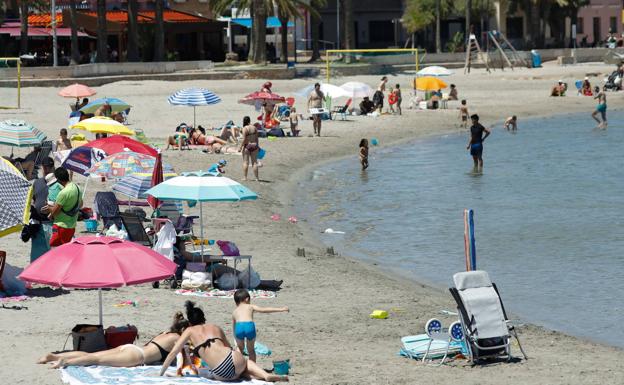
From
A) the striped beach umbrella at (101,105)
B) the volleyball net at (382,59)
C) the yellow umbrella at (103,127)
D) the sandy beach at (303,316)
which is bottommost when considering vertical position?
the sandy beach at (303,316)

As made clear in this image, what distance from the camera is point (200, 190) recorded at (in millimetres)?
16594

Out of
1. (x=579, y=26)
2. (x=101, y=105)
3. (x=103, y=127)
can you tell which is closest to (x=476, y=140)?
(x=101, y=105)

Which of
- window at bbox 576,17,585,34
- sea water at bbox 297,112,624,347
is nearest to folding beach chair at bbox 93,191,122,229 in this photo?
sea water at bbox 297,112,624,347

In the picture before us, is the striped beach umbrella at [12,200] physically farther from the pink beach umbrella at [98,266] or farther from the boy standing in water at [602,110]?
the boy standing in water at [602,110]

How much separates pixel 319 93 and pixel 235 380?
2672 centimetres

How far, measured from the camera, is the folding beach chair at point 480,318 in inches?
519

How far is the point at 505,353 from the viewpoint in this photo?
13391 millimetres

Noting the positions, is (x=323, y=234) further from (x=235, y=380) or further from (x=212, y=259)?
(x=235, y=380)

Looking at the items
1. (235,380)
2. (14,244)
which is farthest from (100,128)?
(235,380)

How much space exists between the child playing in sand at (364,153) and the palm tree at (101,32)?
2402 centimetres

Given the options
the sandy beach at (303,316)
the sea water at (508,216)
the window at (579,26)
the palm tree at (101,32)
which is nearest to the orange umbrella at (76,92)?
the sandy beach at (303,316)

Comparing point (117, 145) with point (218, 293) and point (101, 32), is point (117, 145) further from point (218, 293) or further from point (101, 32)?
point (101, 32)

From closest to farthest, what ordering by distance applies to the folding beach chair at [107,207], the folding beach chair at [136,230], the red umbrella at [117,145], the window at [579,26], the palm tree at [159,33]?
the folding beach chair at [136,230] → the folding beach chair at [107,207] → the red umbrella at [117,145] → the palm tree at [159,33] → the window at [579,26]

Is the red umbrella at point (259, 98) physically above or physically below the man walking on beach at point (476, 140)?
above
